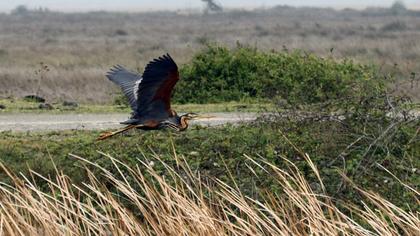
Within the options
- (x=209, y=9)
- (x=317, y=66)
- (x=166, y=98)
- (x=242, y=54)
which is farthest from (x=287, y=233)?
(x=209, y=9)

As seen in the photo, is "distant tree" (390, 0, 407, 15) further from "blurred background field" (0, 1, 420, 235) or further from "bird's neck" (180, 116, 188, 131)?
"bird's neck" (180, 116, 188, 131)

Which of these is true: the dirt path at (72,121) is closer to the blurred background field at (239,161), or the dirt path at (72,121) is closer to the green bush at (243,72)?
the blurred background field at (239,161)

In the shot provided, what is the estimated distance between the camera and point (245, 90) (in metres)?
17.8

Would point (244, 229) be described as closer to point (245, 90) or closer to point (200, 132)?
point (200, 132)

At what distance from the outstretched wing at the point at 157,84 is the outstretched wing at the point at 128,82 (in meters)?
0.26

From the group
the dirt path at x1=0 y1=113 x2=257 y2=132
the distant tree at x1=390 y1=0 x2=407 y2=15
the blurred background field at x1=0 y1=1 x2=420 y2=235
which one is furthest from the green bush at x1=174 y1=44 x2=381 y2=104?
the distant tree at x1=390 y1=0 x2=407 y2=15

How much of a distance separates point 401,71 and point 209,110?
10.2 meters

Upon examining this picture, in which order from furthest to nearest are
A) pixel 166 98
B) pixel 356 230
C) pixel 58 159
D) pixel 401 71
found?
pixel 401 71 < pixel 58 159 < pixel 166 98 < pixel 356 230

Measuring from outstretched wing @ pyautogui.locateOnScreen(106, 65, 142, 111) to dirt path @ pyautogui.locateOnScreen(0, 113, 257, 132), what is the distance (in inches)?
80.4

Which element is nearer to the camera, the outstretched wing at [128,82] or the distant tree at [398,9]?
the outstretched wing at [128,82]

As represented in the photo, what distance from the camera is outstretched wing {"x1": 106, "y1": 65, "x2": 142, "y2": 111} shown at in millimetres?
11273

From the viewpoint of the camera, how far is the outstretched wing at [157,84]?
10102mm

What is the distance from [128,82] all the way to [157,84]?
112cm

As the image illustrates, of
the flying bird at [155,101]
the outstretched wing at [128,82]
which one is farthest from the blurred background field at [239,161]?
the outstretched wing at [128,82]
